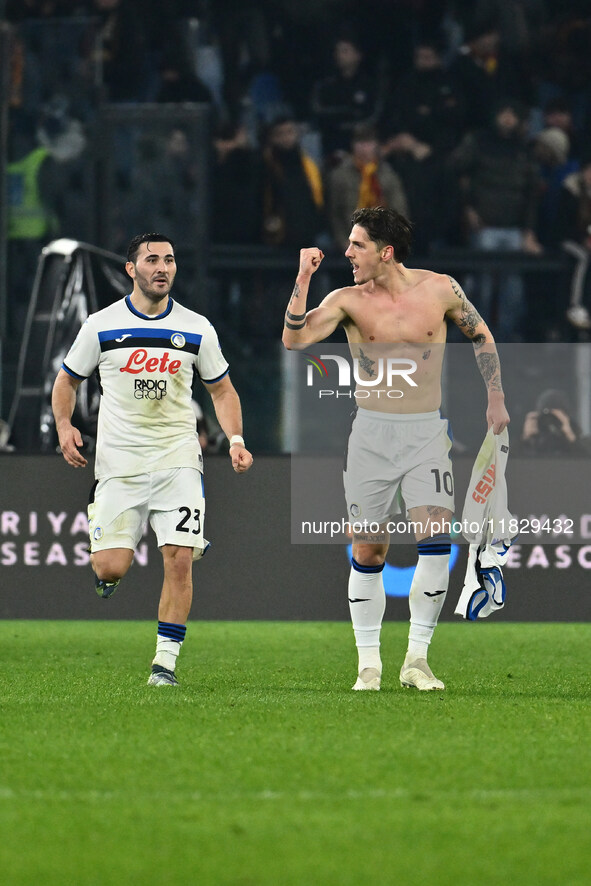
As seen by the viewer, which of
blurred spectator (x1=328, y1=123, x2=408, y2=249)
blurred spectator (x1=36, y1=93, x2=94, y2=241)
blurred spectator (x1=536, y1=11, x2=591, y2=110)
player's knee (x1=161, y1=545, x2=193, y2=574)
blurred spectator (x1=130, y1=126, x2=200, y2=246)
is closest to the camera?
player's knee (x1=161, y1=545, x2=193, y2=574)

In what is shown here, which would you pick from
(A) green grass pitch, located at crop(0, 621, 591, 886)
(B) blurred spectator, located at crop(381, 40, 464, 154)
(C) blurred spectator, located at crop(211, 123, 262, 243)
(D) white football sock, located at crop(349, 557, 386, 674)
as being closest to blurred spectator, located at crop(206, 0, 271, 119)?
(C) blurred spectator, located at crop(211, 123, 262, 243)

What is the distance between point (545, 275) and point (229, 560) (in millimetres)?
4694

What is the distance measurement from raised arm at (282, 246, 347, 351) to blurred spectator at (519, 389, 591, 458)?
3.64m

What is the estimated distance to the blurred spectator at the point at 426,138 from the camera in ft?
43.2

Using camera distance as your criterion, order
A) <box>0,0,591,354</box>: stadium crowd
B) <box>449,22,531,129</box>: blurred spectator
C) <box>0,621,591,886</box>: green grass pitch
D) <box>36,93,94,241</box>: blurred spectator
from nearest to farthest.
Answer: <box>0,621,591,886</box>: green grass pitch → <box>36,93,94,241</box>: blurred spectator → <box>0,0,591,354</box>: stadium crowd → <box>449,22,531,129</box>: blurred spectator

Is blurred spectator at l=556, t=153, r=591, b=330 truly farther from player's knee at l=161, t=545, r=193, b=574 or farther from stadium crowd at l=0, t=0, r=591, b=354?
player's knee at l=161, t=545, r=193, b=574

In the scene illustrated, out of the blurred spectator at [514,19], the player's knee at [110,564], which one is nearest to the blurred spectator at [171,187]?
the blurred spectator at [514,19]

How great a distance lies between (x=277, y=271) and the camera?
41.0 ft

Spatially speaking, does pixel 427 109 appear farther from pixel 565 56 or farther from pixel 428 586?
pixel 428 586

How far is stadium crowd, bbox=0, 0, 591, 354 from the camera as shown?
1257 centimetres

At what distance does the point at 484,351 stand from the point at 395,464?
0.67m

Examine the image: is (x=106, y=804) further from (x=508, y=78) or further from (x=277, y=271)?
(x=508, y=78)

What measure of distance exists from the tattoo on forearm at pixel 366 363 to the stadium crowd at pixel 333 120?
6341 millimetres

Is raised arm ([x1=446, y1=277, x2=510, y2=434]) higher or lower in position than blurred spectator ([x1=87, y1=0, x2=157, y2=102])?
lower
